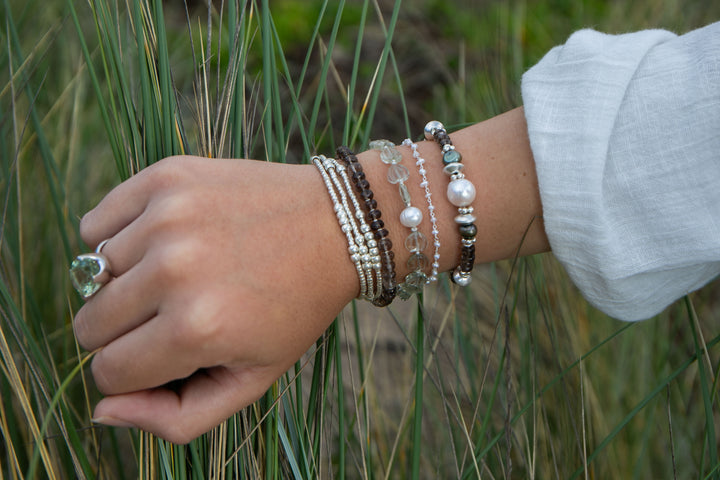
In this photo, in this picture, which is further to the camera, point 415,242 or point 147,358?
point 415,242

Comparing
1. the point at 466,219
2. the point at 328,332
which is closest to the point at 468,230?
the point at 466,219

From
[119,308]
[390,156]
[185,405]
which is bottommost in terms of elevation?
[185,405]

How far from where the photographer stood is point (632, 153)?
0.63 meters

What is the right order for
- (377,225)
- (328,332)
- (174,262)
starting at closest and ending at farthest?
(174,262)
(377,225)
(328,332)

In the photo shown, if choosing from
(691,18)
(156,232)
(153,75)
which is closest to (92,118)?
(153,75)

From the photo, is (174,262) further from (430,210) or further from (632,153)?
(632,153)

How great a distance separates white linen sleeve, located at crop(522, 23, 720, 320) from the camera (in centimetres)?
62

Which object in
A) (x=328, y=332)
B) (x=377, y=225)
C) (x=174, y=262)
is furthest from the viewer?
(x=328, y=332)

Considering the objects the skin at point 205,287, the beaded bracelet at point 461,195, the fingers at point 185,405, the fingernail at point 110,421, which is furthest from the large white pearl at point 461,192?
the fingernail at point 110,421

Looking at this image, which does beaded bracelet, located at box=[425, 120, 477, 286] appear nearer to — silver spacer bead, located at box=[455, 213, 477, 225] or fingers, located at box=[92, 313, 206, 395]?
silver spacer bead, located at box=[455, 213, 477, 225]

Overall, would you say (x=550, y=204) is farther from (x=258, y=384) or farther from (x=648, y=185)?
(x=258, y=384)

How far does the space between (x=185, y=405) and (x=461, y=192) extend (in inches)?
13.9

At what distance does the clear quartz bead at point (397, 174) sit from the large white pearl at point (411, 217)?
0.11ft

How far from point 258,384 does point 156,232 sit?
0.18 meters
